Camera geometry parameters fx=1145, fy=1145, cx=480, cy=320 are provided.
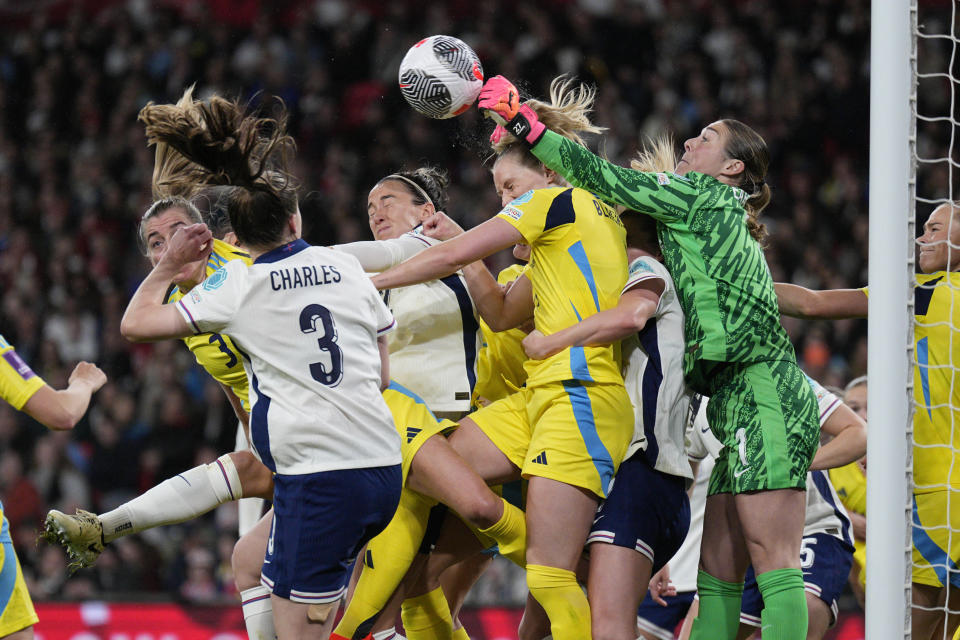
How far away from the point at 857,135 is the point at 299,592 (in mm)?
10079

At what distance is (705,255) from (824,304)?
736 mm

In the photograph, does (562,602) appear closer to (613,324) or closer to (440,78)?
(613,324)

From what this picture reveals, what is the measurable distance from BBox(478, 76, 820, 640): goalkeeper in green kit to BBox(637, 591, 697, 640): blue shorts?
1240 mm

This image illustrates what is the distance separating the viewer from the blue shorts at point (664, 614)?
5.54m

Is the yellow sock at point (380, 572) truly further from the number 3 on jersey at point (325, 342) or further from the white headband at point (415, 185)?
the white headband at point (415, 185)

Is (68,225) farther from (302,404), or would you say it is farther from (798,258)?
(302,404)

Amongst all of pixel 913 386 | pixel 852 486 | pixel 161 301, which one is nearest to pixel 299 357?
pixel 161 301

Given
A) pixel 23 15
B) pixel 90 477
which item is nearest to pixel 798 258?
pixel 90 477

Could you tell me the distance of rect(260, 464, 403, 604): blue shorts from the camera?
12.2 feet

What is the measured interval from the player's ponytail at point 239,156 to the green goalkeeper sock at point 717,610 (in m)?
2.05

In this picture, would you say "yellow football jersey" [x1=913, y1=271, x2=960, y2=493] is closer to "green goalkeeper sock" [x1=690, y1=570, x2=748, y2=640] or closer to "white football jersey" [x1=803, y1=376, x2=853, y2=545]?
"white football jersey" [x1=803, y1=376, x2=853, y2=545]

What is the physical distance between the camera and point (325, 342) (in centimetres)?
373

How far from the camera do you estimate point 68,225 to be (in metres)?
12.0

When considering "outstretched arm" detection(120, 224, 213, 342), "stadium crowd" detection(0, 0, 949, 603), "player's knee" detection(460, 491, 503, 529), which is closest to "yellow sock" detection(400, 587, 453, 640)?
"player's knee" detection(460, 491, 503, 529)
